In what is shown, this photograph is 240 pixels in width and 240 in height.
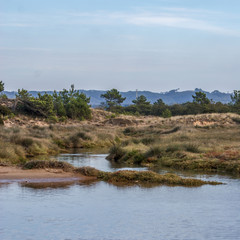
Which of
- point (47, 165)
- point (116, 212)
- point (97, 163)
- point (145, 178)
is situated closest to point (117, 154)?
point (97, 163)

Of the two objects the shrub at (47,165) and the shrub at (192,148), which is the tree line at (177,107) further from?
the shrub at (47,165)

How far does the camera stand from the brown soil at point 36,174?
23.2 metres

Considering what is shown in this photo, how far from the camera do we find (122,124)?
7212cm

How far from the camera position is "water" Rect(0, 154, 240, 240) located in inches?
554

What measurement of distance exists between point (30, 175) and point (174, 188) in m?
6.96

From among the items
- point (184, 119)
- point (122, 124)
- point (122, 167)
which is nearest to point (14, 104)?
point (122, 124)

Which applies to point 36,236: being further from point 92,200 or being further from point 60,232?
point 92,200

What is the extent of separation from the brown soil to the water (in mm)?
1261

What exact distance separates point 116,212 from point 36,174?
793 cm

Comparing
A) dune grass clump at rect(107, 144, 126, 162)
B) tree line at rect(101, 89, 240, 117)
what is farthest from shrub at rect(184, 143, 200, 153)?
tree line at rect(101, 89, 240, 117)

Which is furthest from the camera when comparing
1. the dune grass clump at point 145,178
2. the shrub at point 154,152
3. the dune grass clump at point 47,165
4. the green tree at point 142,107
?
the green tree at point 142,107

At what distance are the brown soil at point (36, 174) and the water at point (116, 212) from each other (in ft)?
4.14

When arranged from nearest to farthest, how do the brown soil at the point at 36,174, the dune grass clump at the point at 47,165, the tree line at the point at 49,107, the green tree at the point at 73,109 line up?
1. the brown soil at the point at 36,174
2. the dune grass clump at the point at 47,165
3. the tree line at the point at 49,107
4. the green tree at the point at 73,109

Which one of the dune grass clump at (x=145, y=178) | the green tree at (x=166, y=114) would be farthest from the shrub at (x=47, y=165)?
the green tree at (x=166, y=114)
